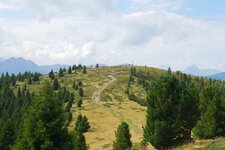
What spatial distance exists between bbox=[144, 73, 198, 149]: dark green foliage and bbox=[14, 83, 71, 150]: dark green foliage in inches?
562

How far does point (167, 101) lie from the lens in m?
39.1

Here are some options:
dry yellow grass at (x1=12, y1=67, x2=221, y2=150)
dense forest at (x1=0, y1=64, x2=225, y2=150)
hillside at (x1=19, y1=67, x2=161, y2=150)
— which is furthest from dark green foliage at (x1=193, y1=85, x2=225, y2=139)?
hillside at (x1=19, y1=67, x2=161, y2=150)

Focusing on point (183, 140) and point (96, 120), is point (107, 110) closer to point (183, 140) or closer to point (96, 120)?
point (96, 120)

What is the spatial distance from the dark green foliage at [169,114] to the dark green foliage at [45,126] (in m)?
14.3

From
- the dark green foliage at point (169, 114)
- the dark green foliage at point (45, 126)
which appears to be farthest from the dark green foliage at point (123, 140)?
the dark green foliage at point (45, 126)

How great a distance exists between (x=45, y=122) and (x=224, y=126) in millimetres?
25771

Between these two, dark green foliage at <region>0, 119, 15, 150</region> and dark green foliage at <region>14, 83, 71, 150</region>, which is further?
dark green foliage at <region>0, 119, 15, 150</region>

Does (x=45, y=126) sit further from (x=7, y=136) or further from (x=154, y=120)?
(x=7, y=136)

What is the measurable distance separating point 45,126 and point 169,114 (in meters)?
17.3

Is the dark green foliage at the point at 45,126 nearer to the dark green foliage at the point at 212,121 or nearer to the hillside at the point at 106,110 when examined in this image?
the dark green foliage at the point at 212,121

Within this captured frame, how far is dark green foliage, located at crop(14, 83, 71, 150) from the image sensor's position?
84.9ft

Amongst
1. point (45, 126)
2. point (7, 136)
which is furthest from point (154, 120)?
point (7, 136)

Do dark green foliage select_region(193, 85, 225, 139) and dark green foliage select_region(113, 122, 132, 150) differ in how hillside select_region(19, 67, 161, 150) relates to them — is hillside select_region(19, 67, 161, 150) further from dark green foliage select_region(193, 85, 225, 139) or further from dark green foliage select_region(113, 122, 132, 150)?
dark green foliage select_region(193, 85, 225, 139)

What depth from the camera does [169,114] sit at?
3925 centimetres
